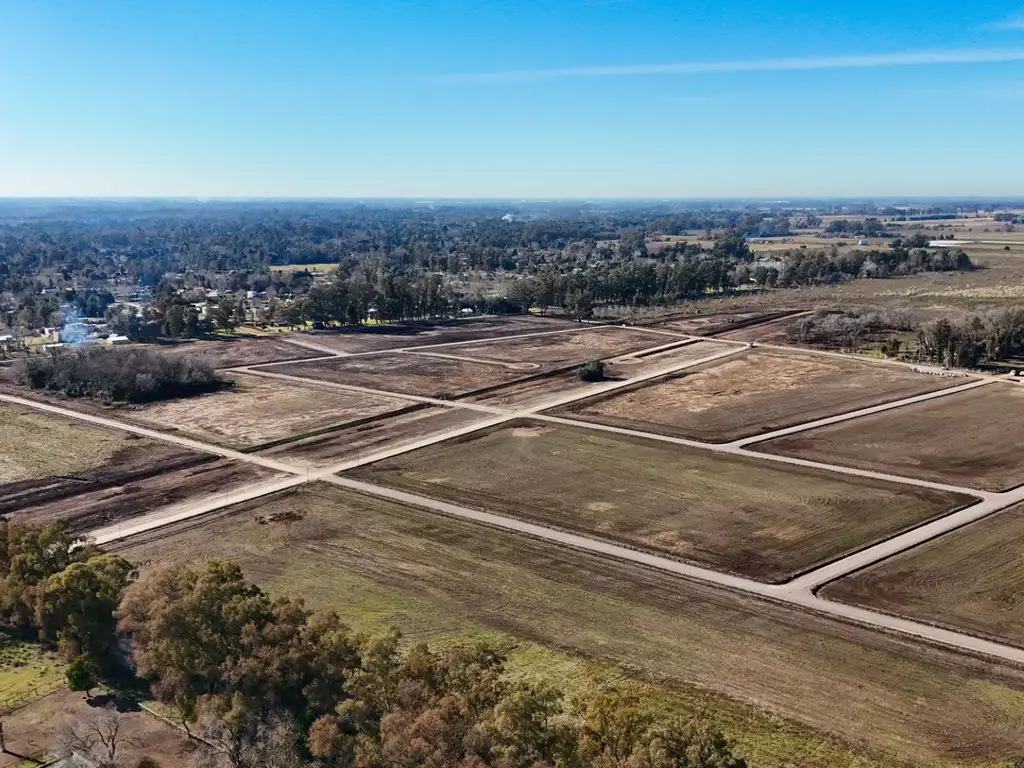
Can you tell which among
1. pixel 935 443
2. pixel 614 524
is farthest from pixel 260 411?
pixel 935 443

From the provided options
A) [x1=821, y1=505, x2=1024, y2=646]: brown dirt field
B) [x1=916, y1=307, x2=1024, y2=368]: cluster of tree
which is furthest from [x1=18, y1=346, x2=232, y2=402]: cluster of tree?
[x1=916, y1=307, x2=1024, y2=368]: cluster of tree

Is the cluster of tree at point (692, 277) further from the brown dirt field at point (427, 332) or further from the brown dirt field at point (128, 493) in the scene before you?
the brown dirt field at point (128, 493)

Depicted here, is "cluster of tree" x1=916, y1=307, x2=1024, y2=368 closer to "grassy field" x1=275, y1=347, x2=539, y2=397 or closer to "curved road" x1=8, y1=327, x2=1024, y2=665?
"curved road" x1=8, y1=327, x2=1024, y2=665

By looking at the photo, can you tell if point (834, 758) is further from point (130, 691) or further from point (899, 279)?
point (899, 279)

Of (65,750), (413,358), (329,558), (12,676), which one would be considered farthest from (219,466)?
(413,358)

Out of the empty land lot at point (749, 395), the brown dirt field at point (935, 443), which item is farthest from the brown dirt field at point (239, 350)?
the brown dirt field at point (935, 443)
